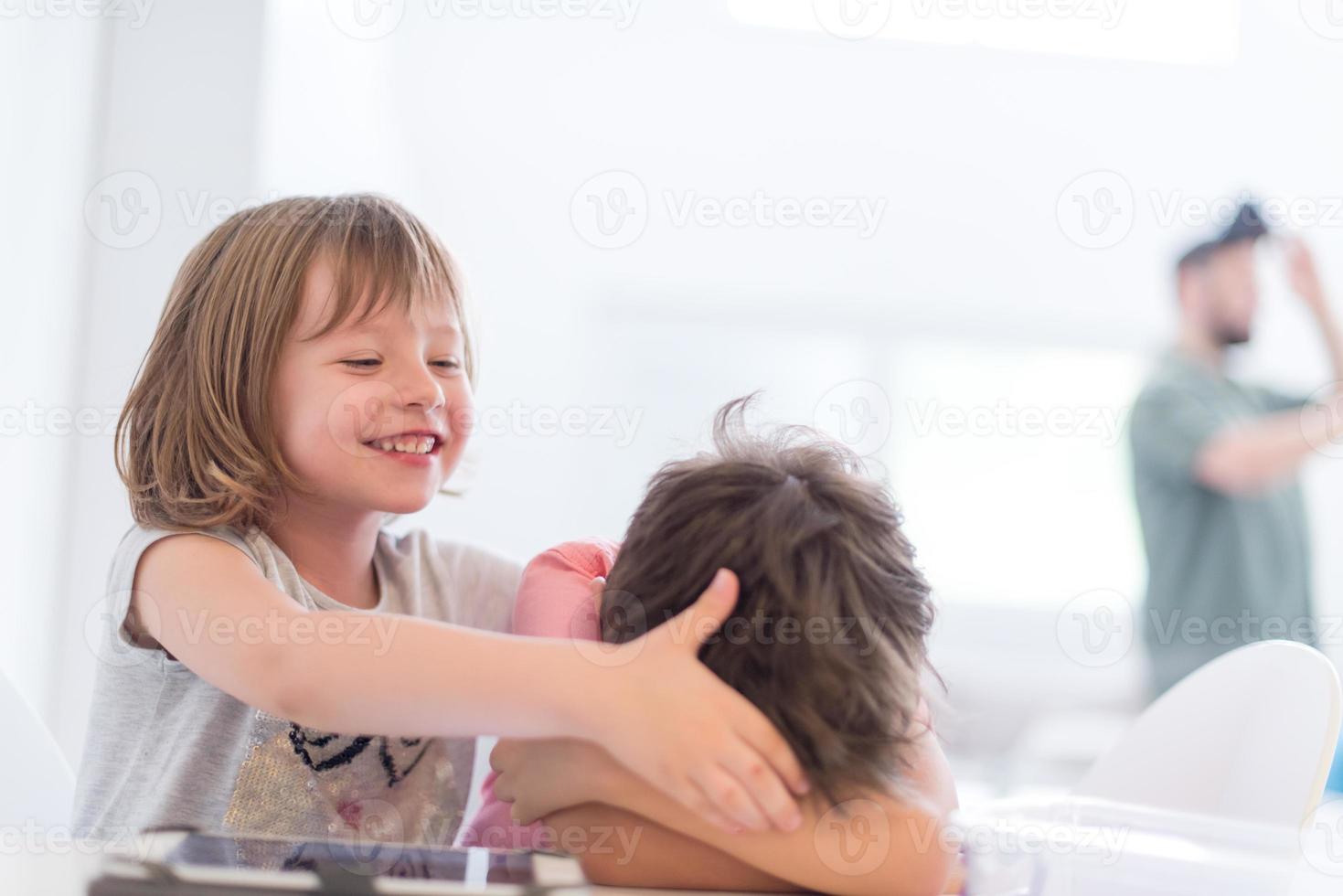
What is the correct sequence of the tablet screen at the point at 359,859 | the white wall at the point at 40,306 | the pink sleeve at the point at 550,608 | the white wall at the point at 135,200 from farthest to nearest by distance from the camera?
1. the white wall at the point at 135,200
2. the white wall at the point at 40,306
3. the pink sleeve at the point at 550,608
4. the tablet screen at the point at 359,859

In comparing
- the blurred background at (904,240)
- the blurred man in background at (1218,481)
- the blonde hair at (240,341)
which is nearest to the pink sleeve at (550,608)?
the blonde hair at (240,341)

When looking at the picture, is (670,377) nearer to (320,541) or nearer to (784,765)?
(320,541)

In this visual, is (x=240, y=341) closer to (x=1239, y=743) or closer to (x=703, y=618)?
(x=703, y=618)

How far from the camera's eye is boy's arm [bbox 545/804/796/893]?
611 mm

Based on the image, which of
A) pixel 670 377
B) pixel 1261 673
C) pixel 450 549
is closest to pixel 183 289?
pixel 450 549

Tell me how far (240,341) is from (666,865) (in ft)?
1.66

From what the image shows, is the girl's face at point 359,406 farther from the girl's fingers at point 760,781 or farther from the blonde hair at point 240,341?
the girl's fingers at point 760,781

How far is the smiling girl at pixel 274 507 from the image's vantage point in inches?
29.9

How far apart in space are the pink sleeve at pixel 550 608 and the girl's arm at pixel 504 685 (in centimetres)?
10

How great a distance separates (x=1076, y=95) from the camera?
3.65m

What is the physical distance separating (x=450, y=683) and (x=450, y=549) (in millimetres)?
434

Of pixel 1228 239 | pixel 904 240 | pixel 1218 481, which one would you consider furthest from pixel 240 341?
pixel 904 240

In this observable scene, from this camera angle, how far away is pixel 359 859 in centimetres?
54

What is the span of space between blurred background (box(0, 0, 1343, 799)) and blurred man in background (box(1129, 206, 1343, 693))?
0.66 meters
